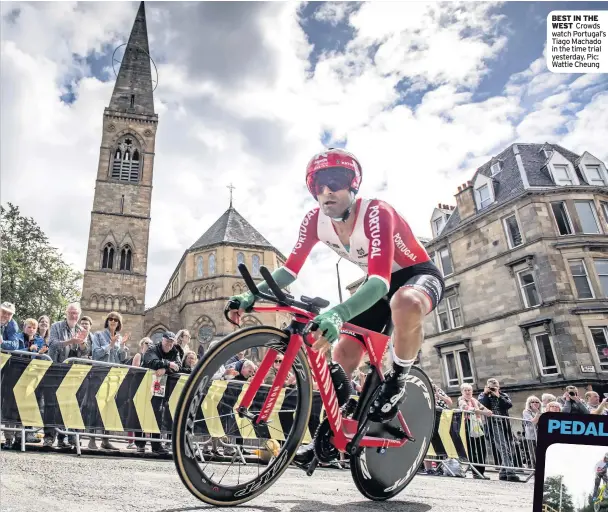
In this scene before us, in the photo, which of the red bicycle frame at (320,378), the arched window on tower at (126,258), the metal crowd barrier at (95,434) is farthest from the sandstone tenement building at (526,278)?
the arched window on tower at (126,258)

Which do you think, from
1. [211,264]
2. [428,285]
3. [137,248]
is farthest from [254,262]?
[428,285]

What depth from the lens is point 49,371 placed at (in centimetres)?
525

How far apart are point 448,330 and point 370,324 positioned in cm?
1977

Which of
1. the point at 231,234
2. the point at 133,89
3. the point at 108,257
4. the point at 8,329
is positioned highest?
the point at 133,89

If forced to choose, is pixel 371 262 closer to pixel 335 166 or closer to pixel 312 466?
pixel 335 166

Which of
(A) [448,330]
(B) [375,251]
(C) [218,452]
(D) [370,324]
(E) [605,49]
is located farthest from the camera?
(A) [448,330]

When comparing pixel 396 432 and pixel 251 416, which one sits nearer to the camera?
pixel 251 416

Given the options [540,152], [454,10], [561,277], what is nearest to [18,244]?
[454,10]

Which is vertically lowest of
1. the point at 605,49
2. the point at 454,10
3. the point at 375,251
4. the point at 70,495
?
the point at 70,495

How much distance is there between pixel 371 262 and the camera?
2.38m

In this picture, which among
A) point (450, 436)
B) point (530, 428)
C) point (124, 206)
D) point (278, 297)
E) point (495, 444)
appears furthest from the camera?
point (124, 206)

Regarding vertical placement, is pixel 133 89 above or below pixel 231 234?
above

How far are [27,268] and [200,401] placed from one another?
20.9 metres

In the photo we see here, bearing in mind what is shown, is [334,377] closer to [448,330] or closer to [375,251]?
[375,251]
